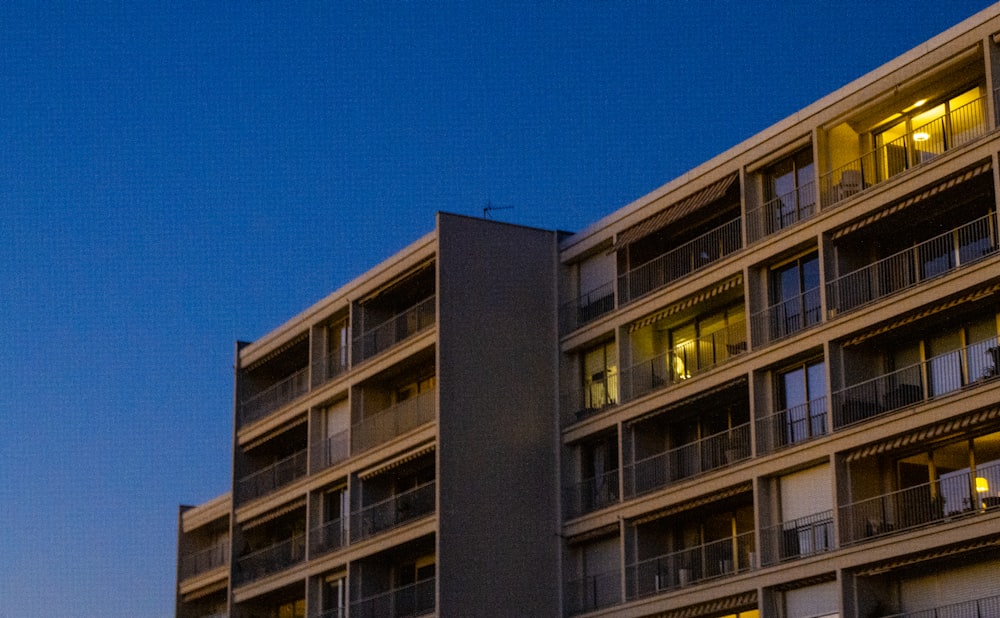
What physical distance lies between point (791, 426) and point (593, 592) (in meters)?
8.58

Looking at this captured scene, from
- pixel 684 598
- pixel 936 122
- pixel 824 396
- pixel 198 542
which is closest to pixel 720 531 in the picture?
pixel 684 598

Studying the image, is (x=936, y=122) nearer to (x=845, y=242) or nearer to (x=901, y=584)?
(x=845, y=242)

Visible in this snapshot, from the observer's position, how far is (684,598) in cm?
4472

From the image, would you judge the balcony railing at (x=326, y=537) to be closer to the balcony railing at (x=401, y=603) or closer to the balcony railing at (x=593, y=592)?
the balcony railing at (x=401, y=603)

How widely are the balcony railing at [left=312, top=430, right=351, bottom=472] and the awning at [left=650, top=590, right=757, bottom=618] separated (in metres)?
14.3

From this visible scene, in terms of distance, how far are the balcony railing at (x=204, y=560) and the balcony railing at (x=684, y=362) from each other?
81.7 feet

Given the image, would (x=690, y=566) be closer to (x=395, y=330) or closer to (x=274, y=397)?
(x=395, y=330)

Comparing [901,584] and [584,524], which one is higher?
[584,524]

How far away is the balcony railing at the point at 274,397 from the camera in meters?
61.2

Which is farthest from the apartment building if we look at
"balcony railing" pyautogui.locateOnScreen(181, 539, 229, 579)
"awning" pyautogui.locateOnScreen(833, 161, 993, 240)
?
"balcony railing" pyautogui.locateOnScreen(181, 539, 229, 579)

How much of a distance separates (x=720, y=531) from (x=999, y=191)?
1271 centimetres

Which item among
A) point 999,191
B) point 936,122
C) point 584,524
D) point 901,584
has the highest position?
point 936,122

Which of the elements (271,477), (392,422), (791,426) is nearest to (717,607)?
(791,426)

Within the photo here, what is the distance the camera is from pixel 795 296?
43500 millimetres
